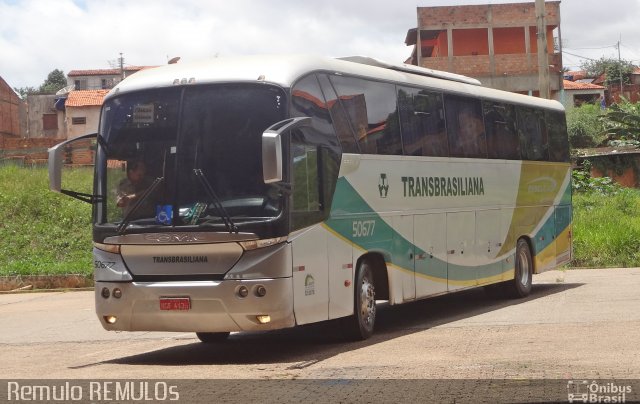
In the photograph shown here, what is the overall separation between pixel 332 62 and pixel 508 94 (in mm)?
6895

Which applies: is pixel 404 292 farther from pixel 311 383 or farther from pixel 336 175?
pixel 311 383

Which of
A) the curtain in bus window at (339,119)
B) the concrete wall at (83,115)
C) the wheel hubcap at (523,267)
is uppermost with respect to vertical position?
Answer: the concrete wall at (83,115)

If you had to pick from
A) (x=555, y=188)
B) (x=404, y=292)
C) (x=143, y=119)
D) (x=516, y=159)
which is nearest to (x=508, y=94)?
(x=516, y=159)

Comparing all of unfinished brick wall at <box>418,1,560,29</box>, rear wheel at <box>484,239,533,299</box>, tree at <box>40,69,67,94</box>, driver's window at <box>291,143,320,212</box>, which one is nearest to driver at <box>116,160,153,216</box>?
driver's window at <box>291,143,320,212</box>

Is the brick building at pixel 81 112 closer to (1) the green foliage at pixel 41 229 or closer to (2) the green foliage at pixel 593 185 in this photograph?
(1) the green foliage at pixel 41 229

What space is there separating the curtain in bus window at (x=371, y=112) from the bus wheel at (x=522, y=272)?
5.49 meters

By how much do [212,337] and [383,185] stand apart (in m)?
3.08

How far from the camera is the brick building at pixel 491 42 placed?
191 ft

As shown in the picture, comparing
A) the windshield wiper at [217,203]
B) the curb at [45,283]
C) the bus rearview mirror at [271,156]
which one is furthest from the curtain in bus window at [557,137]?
the curb at [45,283]

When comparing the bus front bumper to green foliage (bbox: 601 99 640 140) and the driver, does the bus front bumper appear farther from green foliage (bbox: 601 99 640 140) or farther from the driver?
green foliage (bbox: 601 99 640 140)

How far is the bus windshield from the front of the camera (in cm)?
1165

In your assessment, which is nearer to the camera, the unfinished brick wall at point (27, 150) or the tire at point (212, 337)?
the tire at point (212, 337)

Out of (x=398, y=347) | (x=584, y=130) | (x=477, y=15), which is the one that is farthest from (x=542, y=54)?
(x=477, y=15)

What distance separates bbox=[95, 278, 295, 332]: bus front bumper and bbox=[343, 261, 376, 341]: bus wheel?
1.68 meters
